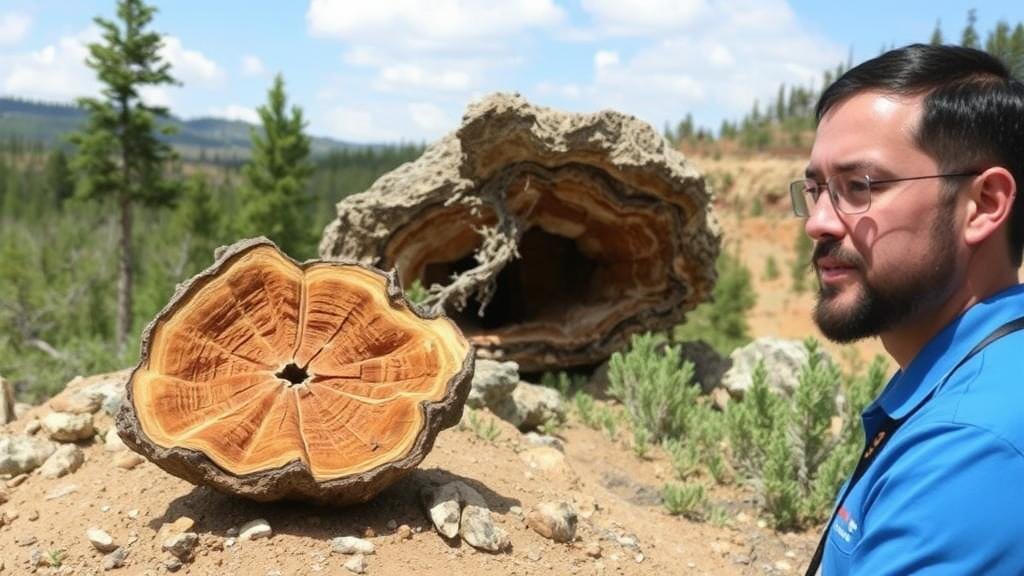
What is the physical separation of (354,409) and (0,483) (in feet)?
5.67

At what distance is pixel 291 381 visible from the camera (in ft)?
11.0

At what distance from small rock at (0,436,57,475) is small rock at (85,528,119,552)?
3.40 feet

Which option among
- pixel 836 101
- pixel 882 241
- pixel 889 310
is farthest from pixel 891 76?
pixel 889 310

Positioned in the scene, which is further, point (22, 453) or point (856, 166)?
point (22, 453)

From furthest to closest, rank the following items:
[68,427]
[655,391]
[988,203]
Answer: [655,391] → [68,427] → [988,203]

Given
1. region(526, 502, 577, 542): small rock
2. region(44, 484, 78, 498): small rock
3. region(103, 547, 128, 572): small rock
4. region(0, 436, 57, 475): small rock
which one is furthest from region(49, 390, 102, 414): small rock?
region(526, 502, 577, 542): small rock

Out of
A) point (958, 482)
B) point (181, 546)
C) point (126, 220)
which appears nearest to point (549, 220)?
point (181, 546)

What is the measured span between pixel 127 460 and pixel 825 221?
3.13 metres

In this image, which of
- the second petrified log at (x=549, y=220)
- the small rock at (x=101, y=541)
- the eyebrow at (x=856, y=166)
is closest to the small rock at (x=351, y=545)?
the small rock at (x=101, y=541)

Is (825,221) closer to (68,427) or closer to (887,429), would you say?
(887,429)

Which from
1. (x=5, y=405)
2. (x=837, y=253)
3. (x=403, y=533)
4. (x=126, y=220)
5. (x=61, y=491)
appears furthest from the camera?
(x=126, y=220)

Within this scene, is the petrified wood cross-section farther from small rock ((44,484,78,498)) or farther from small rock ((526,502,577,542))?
small rock ((44,484,78,498))

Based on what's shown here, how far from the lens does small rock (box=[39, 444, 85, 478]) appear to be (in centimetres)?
387

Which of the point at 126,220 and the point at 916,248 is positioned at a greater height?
the point at 916,248
